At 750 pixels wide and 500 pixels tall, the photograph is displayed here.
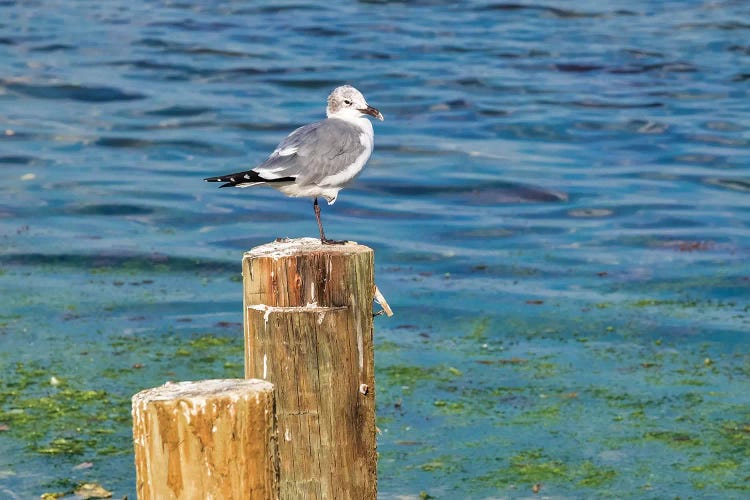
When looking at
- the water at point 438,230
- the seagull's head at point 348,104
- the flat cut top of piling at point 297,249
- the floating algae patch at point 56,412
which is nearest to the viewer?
the flat cut top of piling at point 297,249

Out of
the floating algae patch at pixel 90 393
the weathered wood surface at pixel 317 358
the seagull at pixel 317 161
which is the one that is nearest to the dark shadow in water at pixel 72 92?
the floating algae patch at pixel 90 393

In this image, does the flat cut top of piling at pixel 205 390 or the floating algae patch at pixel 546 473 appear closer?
the flat cut top of piling at pixel 205 390

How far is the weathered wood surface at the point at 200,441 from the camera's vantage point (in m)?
3.60

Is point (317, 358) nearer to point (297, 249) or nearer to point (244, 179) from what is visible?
point (297, 249)

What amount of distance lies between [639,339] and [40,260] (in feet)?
16.9

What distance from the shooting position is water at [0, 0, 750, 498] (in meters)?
7.58

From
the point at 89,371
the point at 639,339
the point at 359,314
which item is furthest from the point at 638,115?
the point at 359,314

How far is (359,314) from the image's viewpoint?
4824mm

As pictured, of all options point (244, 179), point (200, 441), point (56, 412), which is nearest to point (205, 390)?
point (200, 441)

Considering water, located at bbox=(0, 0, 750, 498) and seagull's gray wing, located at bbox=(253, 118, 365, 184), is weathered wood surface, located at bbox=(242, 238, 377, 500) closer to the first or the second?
seagull's gray wing, located at bbox=(253, 118, 365, 184)

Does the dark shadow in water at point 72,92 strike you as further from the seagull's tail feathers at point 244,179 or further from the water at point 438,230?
the seagull's tail feathers at point 244,179

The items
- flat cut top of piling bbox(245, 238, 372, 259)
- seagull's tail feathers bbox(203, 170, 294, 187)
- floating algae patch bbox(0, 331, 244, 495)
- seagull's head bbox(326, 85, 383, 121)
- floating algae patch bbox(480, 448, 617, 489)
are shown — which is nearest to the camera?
flat cut top of piling bbox(245, 238, 372, 259)

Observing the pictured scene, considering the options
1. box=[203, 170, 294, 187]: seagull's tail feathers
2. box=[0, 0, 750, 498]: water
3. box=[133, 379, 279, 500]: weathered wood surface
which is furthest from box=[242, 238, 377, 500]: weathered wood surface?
box=[0, 0, 750, 498]: water

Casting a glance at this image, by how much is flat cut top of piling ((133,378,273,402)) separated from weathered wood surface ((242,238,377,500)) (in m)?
0.91
